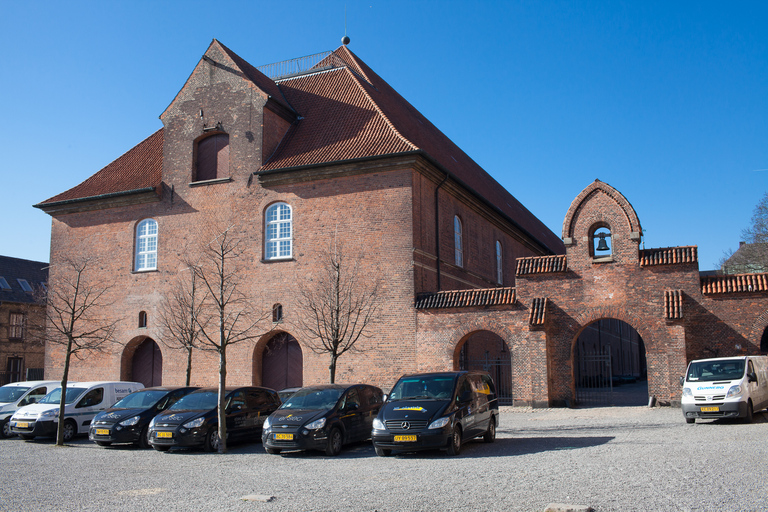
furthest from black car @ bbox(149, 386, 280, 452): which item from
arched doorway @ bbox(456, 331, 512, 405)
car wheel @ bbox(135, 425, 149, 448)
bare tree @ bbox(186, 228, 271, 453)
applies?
bare tree @ bbox(186, 228, 271, 453)

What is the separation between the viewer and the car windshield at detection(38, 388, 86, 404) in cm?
1962

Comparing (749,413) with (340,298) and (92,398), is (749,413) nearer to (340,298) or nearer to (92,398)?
(340,298)

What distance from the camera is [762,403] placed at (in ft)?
58.4

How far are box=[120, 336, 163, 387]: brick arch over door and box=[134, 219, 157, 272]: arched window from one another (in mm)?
3255

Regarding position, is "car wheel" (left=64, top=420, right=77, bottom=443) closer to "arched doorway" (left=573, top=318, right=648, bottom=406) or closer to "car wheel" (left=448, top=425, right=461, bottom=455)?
"car wheel" (left=448, top=425, right=461, bottom=455)

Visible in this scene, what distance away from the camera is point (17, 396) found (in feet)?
70.1

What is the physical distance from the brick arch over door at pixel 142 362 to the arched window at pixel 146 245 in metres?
3.26

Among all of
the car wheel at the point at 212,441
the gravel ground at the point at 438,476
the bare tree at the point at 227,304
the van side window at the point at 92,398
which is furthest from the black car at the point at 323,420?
the bare tree at the point at 227,304

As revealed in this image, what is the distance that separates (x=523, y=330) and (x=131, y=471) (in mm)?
14384

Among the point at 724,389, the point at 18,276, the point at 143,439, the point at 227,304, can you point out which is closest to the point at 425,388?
the point at 143,439

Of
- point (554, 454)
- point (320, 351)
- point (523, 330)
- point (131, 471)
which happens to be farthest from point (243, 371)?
point (554, 454)

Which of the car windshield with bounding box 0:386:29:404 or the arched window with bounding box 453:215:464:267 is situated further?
the arched window with bounding box 453:215:464:267

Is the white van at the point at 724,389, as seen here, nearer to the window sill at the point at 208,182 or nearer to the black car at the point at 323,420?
the black car at the point at 323,420

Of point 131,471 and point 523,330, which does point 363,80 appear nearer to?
point 523,330
